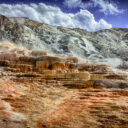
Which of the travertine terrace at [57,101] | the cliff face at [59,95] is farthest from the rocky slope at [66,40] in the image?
the travertine terrace at [57,101]

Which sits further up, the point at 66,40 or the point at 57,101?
the point at 66,40

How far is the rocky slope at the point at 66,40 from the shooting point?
A: 2853cm

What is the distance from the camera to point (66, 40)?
33156 mm

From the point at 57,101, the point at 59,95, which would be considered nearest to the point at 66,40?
the point at 59,95

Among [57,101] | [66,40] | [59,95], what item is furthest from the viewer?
[66,40]

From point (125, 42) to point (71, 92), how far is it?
3480 centimetres

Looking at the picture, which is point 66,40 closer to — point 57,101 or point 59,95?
point 59,95

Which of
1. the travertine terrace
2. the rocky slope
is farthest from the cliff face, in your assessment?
the rocky slope

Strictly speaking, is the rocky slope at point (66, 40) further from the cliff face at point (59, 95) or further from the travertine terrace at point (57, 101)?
the travertine terrace at point (57, 101)

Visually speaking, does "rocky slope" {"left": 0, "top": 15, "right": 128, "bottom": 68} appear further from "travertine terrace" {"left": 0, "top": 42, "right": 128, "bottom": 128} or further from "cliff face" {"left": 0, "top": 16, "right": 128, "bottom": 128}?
"travertine terrace" {"left": 0, "top": 42, "right": 128, "bottom": 128}

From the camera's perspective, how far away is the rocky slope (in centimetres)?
2853

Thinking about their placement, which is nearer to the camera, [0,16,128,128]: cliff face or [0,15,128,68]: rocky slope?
[0,16,128,128]: cliff face

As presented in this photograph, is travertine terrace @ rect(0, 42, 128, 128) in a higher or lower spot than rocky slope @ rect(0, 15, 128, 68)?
lower

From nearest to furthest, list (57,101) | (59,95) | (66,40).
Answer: (57,101) → (59,95) → (66,40)
